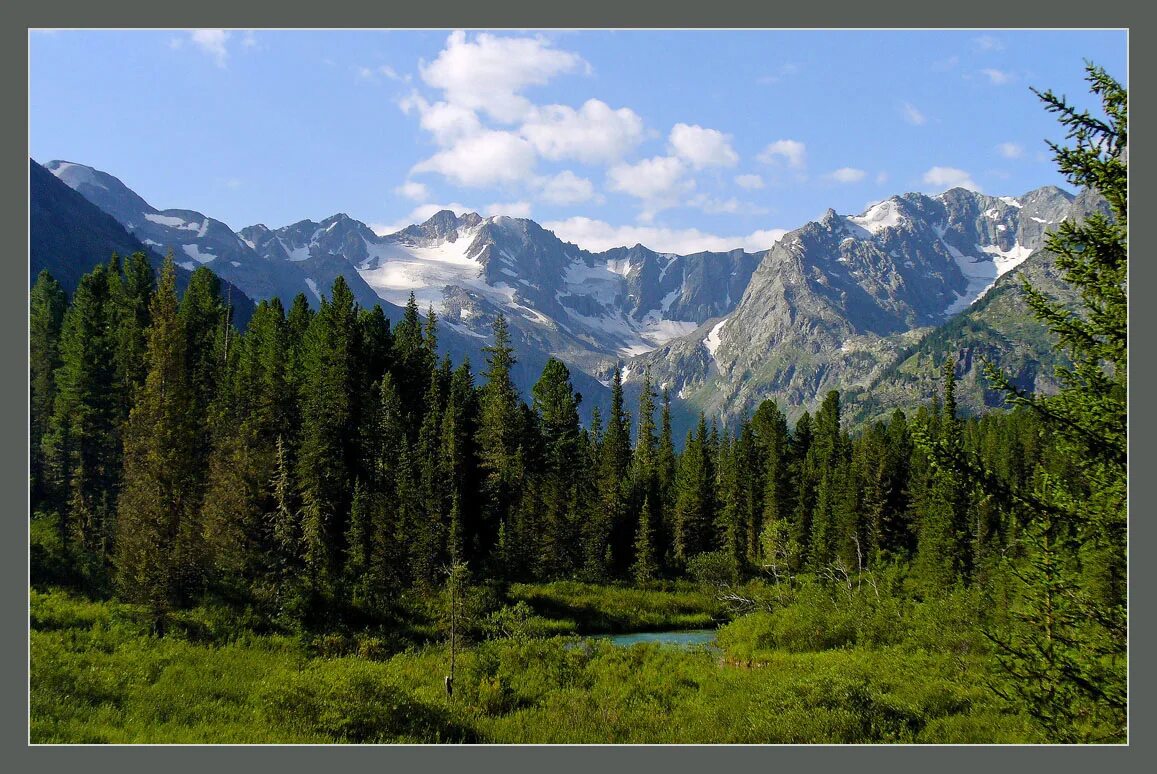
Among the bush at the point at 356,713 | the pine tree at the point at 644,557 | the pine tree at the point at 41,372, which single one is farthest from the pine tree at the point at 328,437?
the pine tree at the point at 644,557

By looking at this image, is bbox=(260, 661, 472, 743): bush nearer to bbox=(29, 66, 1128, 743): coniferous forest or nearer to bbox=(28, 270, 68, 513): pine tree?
bbox=(29, 66, 1128, 743): coniferous forest

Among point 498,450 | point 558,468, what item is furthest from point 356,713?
point 558,468

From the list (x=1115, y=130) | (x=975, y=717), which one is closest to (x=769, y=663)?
(x=975, y=717)

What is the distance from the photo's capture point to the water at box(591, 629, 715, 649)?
156ft

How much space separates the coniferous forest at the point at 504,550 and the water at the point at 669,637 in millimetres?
1935

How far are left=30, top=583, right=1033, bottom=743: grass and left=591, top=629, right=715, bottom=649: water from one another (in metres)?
5.80

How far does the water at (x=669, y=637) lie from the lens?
47.4 metres

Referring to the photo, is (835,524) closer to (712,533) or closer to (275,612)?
(712,533)

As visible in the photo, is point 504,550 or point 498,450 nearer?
point 504,550

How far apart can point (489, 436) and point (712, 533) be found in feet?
101

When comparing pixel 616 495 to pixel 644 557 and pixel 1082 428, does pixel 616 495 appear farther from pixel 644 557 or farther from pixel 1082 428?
pixel 1082 428

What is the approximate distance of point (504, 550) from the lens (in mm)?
61781

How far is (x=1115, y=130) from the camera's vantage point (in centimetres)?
1428

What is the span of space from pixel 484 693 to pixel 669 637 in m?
24.4
